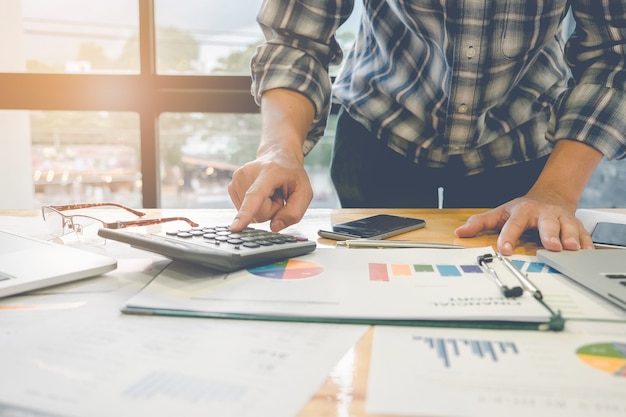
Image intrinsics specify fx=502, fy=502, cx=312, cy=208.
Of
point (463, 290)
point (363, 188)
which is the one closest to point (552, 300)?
point (463, 290)

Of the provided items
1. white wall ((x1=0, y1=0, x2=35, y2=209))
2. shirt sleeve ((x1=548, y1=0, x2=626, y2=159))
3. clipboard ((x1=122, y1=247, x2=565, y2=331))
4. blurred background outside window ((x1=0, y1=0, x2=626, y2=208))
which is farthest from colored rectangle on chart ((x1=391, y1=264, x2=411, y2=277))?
white wall ((x1=0, y1=0, x2=35, y2=209))

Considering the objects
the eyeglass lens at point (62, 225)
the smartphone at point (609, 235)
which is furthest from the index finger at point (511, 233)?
the eyeglass lens at point (62, 225)

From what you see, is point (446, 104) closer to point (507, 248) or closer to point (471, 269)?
point (507, 248)

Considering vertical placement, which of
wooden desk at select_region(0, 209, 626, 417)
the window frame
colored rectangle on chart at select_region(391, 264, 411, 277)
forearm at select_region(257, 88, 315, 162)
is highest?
the window frame

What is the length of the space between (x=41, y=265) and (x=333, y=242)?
341mm

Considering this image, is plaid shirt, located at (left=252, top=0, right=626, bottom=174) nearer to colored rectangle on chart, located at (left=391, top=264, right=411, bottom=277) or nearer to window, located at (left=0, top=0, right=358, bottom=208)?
colored rectangle on chart, located at (left=391, top=264, right=411, bottom=277)

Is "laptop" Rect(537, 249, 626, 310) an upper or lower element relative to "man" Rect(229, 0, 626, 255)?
lower

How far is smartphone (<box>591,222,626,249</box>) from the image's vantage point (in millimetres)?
671

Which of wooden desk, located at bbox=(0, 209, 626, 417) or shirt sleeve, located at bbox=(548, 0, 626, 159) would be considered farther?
shirt sleeve, located at bbox=(548, 0, 626, 159)

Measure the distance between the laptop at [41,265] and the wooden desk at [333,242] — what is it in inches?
10.8

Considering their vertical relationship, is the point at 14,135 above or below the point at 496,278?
above

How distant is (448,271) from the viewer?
0.49m

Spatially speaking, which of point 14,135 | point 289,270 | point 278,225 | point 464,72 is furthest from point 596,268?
point 14,135

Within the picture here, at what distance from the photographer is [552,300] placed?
42 cm
